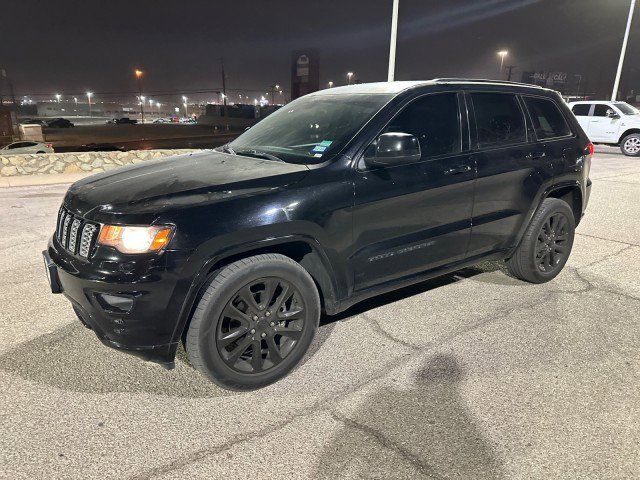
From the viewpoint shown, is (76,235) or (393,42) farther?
(393,42)

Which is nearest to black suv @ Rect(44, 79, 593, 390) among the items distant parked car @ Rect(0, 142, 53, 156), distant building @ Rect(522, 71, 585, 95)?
distant parked car @ Rect(0, 142, 53, 156)

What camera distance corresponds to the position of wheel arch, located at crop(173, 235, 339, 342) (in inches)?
105

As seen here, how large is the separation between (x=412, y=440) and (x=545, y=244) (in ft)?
9.19

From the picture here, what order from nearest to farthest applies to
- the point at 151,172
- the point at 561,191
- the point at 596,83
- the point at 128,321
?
the point at 128,321 → the point at 151,172 → the point at 561,191 → the point at 596,83

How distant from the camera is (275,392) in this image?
2986 millimetres

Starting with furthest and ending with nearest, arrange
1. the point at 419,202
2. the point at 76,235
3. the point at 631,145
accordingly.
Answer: the point at 631,145
the point at 419,202
the point at 76,235

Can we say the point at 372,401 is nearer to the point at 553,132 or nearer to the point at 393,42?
the point at 553,132

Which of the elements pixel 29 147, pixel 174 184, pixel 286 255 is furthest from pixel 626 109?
pixel 29 147

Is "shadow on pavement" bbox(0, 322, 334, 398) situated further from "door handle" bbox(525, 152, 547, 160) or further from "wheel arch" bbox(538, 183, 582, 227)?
"wheel arch" bbox(538, 183, 582, 227)

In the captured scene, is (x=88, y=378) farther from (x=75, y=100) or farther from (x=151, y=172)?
(x=75, y=100)

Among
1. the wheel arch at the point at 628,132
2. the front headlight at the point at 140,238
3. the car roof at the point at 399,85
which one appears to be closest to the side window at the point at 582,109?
the wheel arch at the point at 628,132

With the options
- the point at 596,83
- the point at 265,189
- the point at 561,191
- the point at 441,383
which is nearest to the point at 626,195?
the point at 561,191

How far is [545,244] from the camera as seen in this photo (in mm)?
4555

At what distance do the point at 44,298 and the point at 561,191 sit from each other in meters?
4.99
